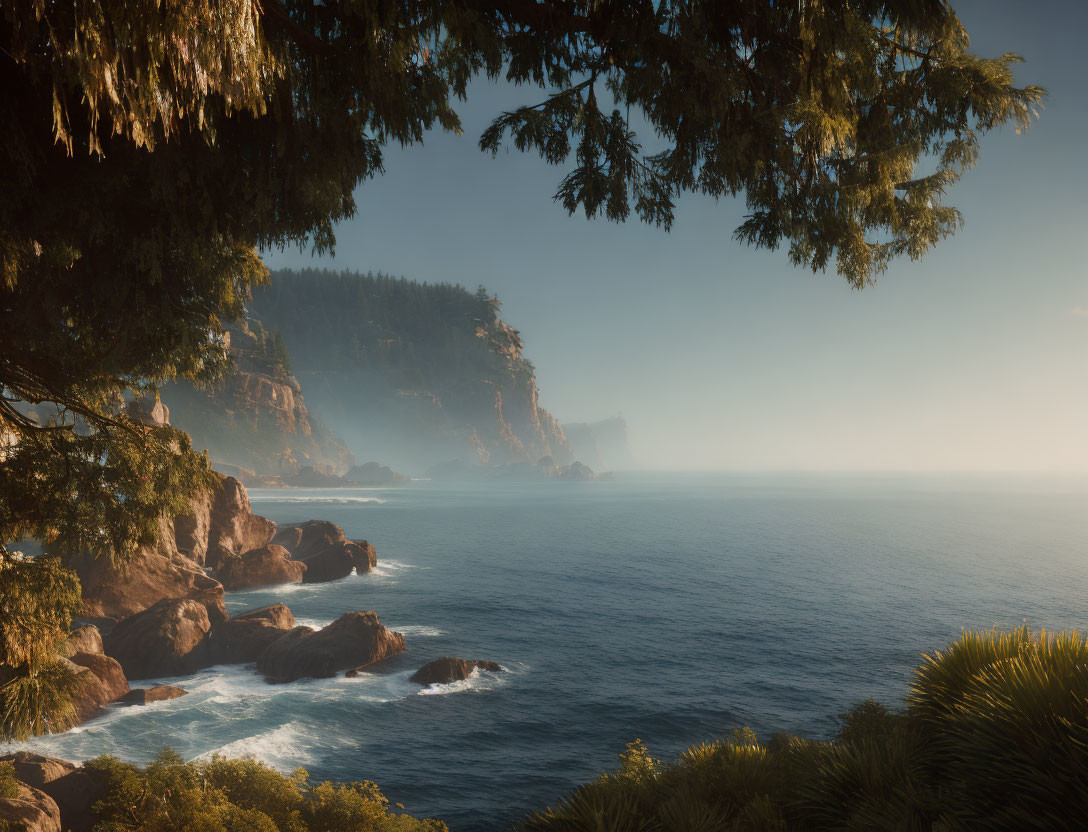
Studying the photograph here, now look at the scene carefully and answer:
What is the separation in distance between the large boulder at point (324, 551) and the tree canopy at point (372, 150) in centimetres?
4074

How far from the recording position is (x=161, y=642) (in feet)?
86.8

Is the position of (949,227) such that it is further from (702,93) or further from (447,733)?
(447,733)

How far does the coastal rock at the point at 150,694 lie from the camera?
75.1ft

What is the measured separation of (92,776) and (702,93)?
19.7m

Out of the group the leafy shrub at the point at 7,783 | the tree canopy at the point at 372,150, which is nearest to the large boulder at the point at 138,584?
the leafy shrub at the point at 7,783

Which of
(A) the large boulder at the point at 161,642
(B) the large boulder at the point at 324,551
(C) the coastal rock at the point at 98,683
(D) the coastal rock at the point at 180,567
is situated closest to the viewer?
(C) the coastal rock at the point at 98,683

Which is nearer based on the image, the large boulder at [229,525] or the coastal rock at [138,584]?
the coastal rock at [138,584]

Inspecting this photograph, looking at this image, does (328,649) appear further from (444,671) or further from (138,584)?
(138,584)

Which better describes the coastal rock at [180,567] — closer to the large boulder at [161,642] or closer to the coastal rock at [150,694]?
the large boulder at [161,642]

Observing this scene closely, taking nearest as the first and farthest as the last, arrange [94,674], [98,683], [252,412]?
[98,683]
[94,674]
[252,412]

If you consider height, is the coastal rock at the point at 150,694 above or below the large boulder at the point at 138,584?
below

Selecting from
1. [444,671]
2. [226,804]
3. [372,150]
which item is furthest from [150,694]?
[372,150]

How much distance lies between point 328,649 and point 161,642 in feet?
24.2

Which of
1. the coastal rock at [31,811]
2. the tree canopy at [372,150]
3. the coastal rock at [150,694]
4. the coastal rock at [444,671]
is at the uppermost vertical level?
the tree canopy at [372,150]
